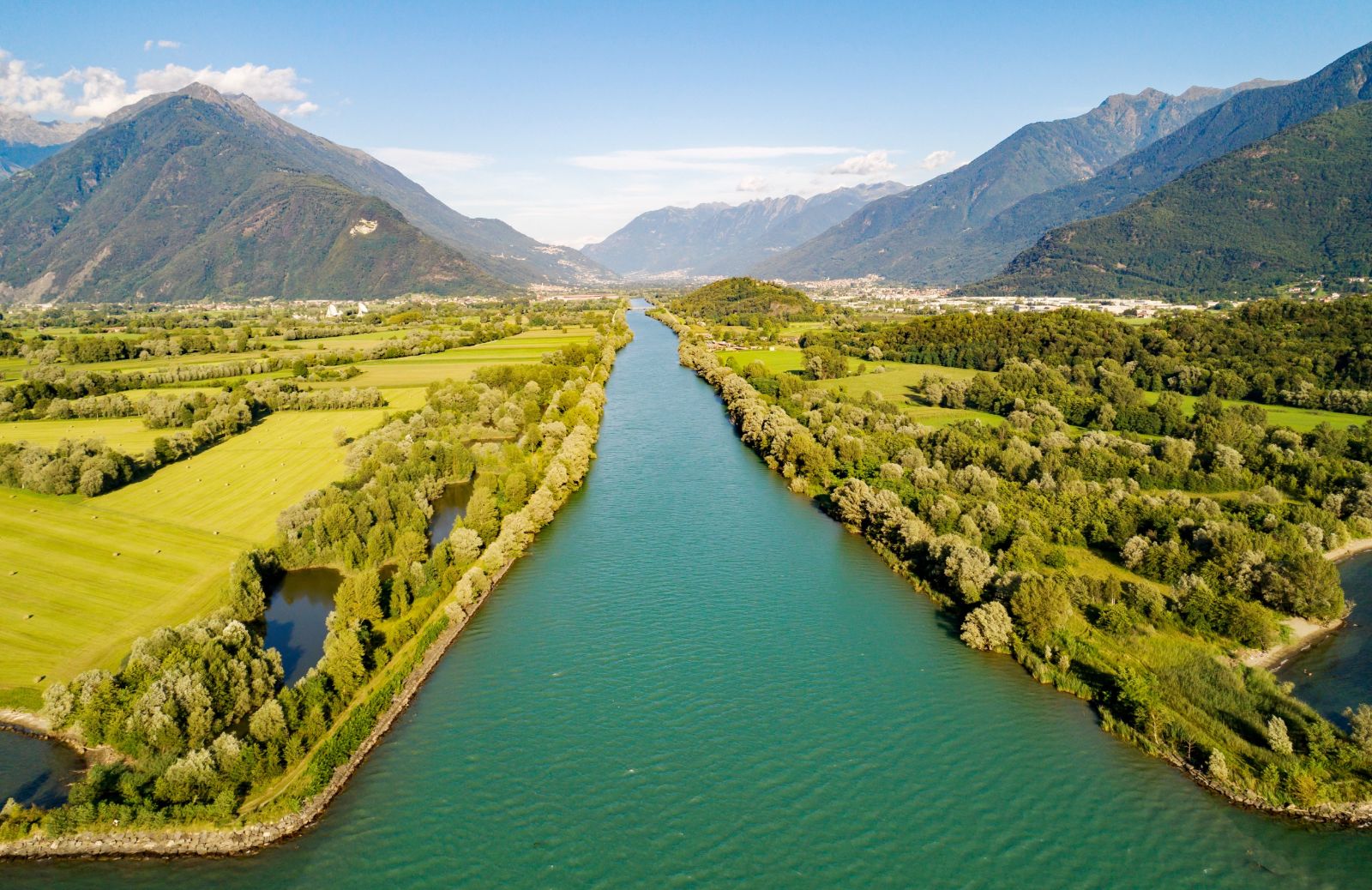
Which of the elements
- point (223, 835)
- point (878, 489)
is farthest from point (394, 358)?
point (223, 835)

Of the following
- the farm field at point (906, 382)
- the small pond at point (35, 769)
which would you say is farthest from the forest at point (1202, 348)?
the small pond at point (35, 769)

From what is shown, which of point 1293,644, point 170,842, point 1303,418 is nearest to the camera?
point 170,842

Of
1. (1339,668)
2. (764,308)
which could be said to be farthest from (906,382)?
(764,308)

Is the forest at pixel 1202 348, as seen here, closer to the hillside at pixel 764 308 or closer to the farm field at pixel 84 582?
the hillside at pixel 764 308

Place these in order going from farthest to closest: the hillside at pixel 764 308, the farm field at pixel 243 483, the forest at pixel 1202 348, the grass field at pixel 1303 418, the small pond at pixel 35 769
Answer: the hillside at pixel 764 308 < the forest at pixel 1202 348 < the grass field at pixel 1303 418 < the farm field at pixel 243 483 < the small pond at pixel 35 769

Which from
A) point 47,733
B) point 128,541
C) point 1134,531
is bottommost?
point 47,733

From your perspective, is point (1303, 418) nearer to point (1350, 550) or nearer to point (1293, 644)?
point (1350, 550)
